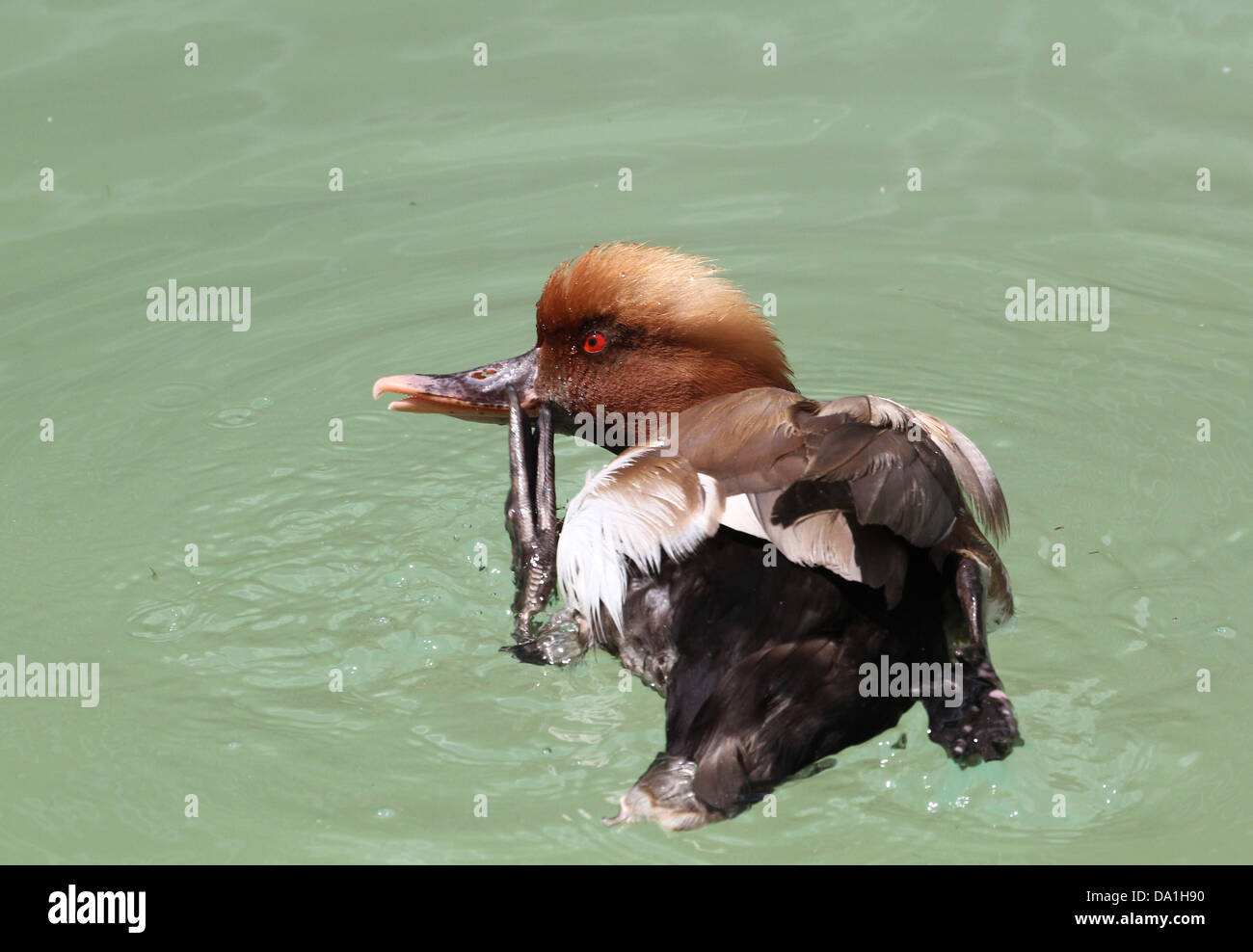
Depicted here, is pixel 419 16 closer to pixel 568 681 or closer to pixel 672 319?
pixel 672 319

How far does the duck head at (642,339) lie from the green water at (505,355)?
0.67 m

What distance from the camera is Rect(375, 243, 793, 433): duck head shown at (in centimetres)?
A: 444

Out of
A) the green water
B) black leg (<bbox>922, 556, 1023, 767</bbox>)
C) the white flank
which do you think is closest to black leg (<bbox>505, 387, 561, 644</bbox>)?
the green water

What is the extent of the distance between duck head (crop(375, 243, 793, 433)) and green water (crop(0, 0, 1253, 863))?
2.21 feet

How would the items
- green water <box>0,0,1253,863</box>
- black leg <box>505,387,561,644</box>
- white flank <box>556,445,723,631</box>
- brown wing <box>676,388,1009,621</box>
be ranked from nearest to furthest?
brown wing <box>676,388,1009,621</box>
white flank <box>556,445,723,631</box>
green water <box>0,0,1253,863</box>
black leg <box>505,387,561,644</box>

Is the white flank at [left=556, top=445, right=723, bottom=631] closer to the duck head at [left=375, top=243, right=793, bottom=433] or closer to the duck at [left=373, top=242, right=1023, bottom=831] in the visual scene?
the duck at [left=373, top=242, right=1023, bottom=831]

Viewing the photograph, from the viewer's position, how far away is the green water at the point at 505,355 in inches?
154

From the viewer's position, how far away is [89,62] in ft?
25.4

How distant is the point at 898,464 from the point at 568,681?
1276mm

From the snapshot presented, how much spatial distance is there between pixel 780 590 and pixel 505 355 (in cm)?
280

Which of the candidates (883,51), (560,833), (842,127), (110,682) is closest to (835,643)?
(560,833)

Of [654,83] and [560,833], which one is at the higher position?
[654,83]

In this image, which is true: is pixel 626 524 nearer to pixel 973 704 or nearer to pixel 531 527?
pixel 531 527

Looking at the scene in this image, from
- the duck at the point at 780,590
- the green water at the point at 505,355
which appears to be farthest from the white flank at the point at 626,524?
the green water at the point at 505,355
